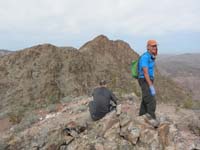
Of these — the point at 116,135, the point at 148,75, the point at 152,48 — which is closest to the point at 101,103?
the point at 116,135

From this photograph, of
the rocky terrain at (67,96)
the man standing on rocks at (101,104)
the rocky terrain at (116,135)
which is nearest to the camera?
the rocky terrain at (116,135)

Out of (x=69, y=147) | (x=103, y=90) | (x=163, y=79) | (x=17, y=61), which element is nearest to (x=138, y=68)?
(x=103, y=90)

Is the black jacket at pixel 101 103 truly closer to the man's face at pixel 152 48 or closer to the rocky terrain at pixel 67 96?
the rocky terrain at pixel 67 96

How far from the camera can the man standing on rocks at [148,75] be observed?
7547 mm

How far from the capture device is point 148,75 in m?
7.58

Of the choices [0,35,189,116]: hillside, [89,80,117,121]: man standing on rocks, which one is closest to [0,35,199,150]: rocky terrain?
[0,35,189,116]: hillside

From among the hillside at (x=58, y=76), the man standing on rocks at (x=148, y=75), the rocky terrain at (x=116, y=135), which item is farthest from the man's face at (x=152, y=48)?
the hillside at (x=58, y=76)

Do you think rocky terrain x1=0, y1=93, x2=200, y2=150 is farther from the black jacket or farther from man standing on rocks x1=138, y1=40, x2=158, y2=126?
man standing on rocks x1=138, y1=40, x2=158, y2=126

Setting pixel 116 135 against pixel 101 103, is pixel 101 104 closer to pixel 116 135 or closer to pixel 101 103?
pixel 101 103

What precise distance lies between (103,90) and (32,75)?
13.7 m

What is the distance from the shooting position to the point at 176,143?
738 cm

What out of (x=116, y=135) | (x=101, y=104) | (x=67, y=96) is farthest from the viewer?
(x=67, y=96)

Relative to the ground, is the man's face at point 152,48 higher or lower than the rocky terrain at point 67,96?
A: higher

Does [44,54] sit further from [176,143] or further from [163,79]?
[176,143]
